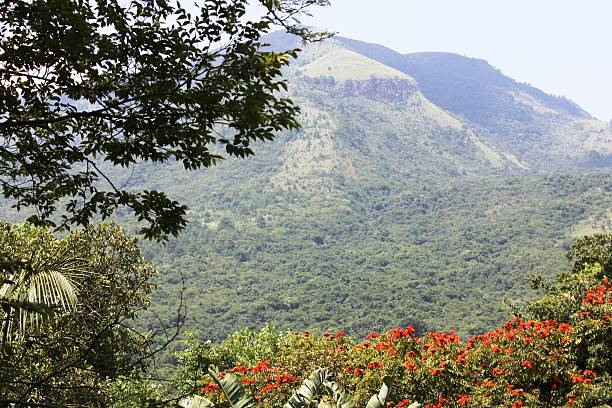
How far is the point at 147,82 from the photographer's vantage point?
3797mm

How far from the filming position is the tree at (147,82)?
3625 mm

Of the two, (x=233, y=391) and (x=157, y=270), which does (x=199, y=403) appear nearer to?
(x=233, y=391)

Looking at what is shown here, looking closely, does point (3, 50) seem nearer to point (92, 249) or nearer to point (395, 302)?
point (92, 249)

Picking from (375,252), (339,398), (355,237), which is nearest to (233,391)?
(339,398)

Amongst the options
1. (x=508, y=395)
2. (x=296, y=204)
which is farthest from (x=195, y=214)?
(x=508, y=395)

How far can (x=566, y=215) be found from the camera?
135 meters

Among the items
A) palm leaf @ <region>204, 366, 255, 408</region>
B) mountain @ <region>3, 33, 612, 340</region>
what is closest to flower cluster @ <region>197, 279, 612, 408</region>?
palm leaf @ <region>204, 366, 255, 408</region>

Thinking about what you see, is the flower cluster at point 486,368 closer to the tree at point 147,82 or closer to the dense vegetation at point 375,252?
the tree at point 147,82

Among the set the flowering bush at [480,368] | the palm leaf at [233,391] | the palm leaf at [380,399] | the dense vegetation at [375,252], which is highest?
the palm leaf at [233,391]

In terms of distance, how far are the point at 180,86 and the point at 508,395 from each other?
695 centimetres

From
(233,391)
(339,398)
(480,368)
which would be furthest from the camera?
(480,368)

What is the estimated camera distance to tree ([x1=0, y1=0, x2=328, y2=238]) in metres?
3.62

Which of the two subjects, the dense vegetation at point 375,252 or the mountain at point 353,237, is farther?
the mountain at point 353,237

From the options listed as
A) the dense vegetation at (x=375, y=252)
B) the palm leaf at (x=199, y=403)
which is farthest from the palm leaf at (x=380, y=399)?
the dense vegetation at (x=375, y=252)
